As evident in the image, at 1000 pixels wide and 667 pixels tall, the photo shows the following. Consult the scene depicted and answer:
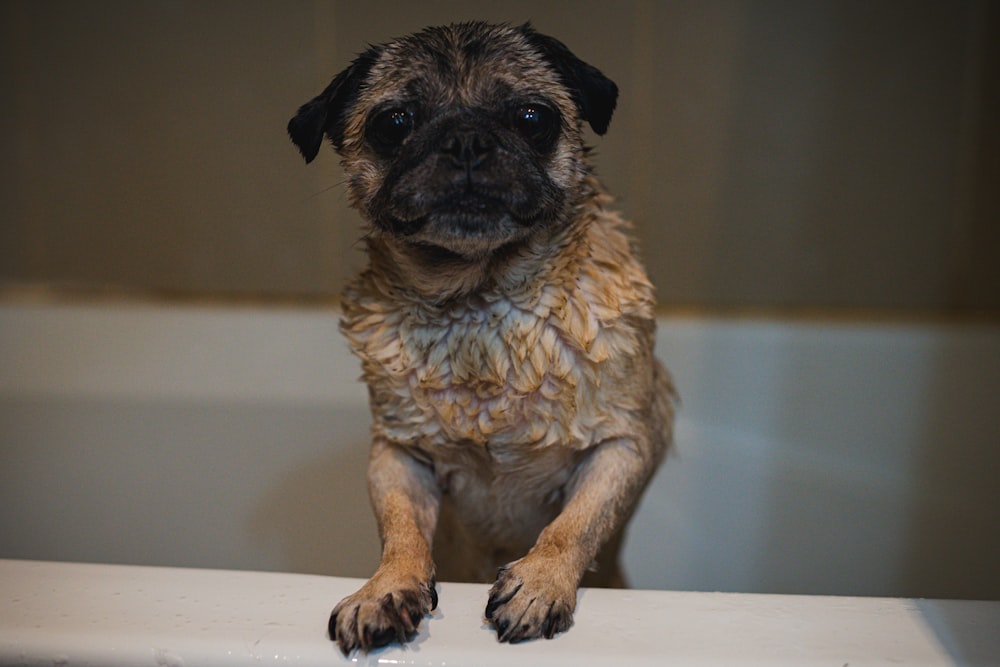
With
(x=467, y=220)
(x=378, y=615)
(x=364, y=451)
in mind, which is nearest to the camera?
(x=378, y=615)

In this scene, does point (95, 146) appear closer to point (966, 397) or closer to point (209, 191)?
point (209, 191)

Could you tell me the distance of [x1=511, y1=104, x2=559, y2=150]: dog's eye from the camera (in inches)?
34.5

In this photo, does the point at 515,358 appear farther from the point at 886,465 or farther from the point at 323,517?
the point at 886,465

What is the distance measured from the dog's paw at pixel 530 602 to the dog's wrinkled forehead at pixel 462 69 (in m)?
0.43

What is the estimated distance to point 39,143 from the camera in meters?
1.93

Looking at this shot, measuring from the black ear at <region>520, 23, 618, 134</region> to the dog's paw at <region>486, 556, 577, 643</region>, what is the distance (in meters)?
0.43

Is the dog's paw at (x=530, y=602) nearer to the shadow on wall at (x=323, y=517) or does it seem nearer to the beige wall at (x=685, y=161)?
the shadow on wall at (x=323, y=517)

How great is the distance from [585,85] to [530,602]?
482 mm

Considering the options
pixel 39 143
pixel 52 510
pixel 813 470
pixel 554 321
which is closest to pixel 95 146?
pixel 39 143

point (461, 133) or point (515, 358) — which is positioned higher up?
point (461, 133)

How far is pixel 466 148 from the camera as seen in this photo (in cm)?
81

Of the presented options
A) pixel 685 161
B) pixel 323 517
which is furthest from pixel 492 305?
pixel 685 161

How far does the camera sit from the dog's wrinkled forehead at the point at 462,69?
871 millimetres

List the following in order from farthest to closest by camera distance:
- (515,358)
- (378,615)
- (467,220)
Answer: (515,358), (467,220), (378,615)
